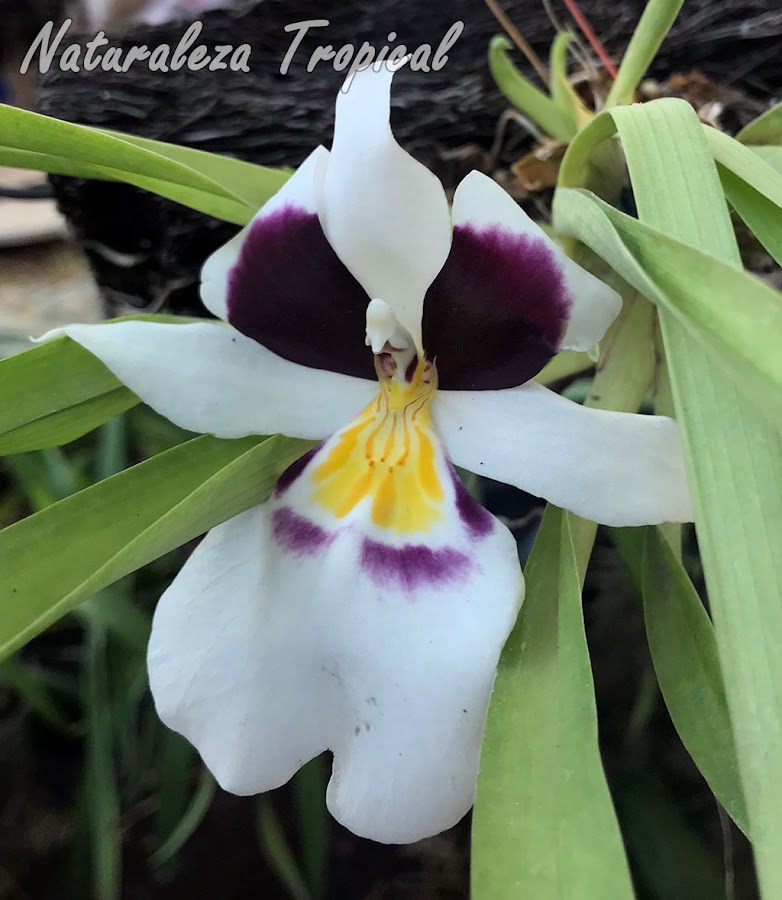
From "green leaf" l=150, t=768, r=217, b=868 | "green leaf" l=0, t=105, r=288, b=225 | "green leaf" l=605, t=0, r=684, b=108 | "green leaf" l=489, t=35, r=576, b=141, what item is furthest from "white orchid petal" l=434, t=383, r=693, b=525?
"green leaf" l=150, t=768, r=217, b=868

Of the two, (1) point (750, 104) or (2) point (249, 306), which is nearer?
(2) point (249, 306)

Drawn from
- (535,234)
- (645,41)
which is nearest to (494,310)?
(535,234)

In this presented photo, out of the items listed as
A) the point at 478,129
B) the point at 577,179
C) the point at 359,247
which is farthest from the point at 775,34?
the point at 359,247

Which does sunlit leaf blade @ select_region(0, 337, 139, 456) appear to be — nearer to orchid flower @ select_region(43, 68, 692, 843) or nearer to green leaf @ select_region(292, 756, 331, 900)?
orchid flower @ select_region(43, 68, 692, 843)

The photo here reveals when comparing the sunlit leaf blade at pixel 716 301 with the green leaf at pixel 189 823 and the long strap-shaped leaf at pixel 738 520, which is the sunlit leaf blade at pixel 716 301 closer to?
the long strap-shaped leaf at pixel 738 520

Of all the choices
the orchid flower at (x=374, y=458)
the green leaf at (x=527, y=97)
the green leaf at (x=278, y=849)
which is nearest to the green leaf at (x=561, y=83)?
the green leaf at (x=527, y=97)

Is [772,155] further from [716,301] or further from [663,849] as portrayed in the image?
[663,849]

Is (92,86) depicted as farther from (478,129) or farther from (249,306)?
(249,306)
